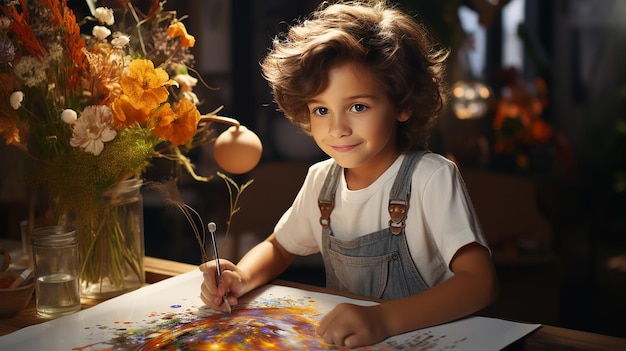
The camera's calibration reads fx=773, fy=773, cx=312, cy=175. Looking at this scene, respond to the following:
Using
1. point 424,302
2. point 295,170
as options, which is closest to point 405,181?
point 424,302

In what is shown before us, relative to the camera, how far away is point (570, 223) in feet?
12.6

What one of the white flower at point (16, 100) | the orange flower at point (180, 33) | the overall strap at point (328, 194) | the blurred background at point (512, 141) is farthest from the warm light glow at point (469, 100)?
the white flower at point (16, 100)

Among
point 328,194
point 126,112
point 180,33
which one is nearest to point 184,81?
point 180,33

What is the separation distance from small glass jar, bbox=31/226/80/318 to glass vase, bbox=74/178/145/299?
68 millimetres

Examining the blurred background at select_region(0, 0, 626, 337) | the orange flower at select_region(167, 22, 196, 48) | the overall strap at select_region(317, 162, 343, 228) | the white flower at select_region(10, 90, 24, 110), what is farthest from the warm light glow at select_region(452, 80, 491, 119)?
the white flower at select_region(10, 90, 24, 110)

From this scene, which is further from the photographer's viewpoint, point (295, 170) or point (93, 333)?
point (295, 170)

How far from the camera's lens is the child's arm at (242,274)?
1079 millimetres

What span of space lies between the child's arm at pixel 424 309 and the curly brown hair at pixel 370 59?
0.78 feet

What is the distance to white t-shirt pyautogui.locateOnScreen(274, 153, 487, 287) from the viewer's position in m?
1.11

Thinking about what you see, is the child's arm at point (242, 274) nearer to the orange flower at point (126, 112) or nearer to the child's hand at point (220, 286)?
the child's hand at point (220, 286)

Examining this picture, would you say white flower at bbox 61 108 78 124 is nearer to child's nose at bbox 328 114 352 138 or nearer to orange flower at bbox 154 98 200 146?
orange flower at bbox 154 98 200 146

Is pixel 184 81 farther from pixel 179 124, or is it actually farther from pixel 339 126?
pixel 339 126

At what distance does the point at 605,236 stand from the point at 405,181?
2907 mm

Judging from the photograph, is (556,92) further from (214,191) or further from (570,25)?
(214,191)
